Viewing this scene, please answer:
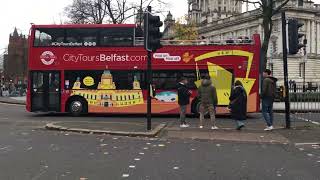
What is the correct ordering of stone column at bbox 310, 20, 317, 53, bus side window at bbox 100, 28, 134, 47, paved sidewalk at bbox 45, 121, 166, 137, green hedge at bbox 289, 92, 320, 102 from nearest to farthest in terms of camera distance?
paved sidewalk at bbox 45, 121, 166, 137 → bus side window at bbox 100, 28, 134, 47 → green hedge at bbox 289, 92, 320, 102 → stone column at bbox 310, 20, 317, 53

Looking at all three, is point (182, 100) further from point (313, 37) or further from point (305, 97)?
point (313, 37)

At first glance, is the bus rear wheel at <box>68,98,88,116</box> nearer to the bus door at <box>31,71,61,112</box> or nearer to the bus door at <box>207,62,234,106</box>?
the bus door at <box>31,71,61,112</box>

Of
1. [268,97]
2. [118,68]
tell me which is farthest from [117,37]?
[268,97]

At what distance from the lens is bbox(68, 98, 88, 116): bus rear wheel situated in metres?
24.2

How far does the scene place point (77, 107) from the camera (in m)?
24.2

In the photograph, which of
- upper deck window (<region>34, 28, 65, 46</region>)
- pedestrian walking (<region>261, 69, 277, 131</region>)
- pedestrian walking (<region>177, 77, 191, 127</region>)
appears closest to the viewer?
pedestrian walking (<region>261, 69, 277, 131</region>)

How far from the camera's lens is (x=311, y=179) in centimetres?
890

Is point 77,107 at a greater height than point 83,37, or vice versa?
point 83,37

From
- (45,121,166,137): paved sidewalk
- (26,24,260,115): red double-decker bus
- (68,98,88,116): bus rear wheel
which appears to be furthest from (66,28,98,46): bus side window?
(45,121,166,137): paved sidewalk

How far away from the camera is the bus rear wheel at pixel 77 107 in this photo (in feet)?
79.4

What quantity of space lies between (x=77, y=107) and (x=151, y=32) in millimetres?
8962

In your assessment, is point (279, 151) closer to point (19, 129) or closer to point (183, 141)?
point (183, 141)

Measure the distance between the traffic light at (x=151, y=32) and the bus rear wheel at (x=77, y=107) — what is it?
8.81 metres

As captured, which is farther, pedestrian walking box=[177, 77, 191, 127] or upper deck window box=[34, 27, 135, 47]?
upper deck window box=[34, 27, 135, 47]
